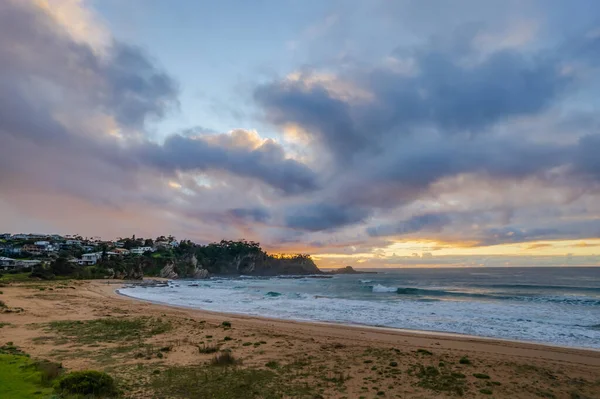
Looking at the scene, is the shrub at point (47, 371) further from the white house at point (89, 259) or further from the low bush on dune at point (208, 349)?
the white house at point (89, 259)

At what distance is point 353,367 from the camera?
11.5 metres

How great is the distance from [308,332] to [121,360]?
1002 centimetres

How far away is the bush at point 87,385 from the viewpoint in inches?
293

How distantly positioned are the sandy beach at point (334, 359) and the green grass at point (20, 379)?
1191 mm

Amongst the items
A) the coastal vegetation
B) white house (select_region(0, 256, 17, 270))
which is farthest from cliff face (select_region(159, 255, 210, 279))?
white house (select_region(0, 256, 17, 270))

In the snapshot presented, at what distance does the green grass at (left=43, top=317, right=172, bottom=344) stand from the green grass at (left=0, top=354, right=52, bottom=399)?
4522 mm

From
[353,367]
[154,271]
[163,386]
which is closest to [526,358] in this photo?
[353,367]

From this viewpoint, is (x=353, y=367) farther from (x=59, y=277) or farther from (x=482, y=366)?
(x=59, y=277)

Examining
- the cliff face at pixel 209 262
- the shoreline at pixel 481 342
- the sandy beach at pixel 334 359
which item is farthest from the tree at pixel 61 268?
the shoreline at pixel 481 342

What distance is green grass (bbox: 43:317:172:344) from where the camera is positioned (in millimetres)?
14820

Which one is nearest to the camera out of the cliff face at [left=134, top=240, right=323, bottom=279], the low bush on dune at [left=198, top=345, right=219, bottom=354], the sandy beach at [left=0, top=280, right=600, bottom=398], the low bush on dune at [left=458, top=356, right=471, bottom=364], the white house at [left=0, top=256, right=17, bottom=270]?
the sandy beach at [left=0, top=280, right=600, bottom=398]

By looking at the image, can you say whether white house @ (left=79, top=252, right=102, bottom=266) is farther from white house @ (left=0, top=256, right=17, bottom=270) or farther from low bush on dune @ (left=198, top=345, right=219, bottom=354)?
low bush on dune @ (left=198, top=345, right=219, bottom=354)

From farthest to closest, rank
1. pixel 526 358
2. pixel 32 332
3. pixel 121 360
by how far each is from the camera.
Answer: pixel 32 332, pixel 526 358, pixel 121 360

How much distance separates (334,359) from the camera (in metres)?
A: 12.5
